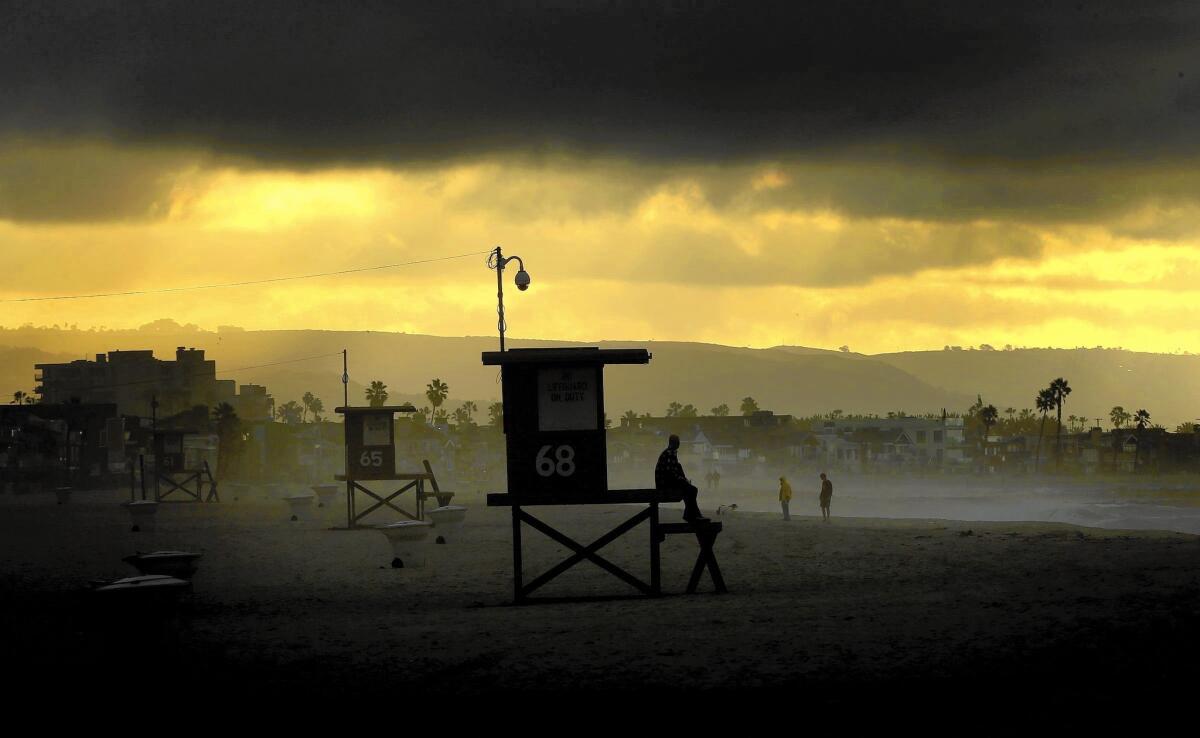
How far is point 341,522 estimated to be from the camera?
47.0 m

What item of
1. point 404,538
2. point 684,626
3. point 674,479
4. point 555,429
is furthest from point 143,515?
point 684,626

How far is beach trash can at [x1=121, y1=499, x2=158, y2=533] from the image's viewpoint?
139 ft

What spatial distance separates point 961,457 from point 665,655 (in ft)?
628

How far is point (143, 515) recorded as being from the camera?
43.2 m

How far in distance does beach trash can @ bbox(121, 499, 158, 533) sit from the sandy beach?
38.5 feet

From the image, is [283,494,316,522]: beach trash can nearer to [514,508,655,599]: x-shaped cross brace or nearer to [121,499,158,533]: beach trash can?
[121,499,158,533]: beach trash can

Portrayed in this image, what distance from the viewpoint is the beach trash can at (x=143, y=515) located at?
4238cm

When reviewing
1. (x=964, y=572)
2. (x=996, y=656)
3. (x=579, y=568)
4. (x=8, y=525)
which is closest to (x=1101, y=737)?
(x=996, y=656)

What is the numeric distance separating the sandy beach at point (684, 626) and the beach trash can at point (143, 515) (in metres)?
11.7

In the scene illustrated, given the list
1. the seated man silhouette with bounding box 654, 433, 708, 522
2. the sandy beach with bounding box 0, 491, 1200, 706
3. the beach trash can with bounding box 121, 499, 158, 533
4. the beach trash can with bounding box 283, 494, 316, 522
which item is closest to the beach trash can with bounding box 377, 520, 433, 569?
the sandy beach with bounding box 0, 491, 1200, 706

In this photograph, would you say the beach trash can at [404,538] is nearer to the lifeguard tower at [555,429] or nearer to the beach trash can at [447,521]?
the beach trash can at [447,521]

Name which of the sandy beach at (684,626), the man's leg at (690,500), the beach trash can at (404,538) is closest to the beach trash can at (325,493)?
the sandy beach at (684,626)

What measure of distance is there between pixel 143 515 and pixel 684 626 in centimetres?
3166

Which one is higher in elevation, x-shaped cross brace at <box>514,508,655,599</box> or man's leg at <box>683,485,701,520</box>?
man's leg at <box>683,485,701,520</box>
